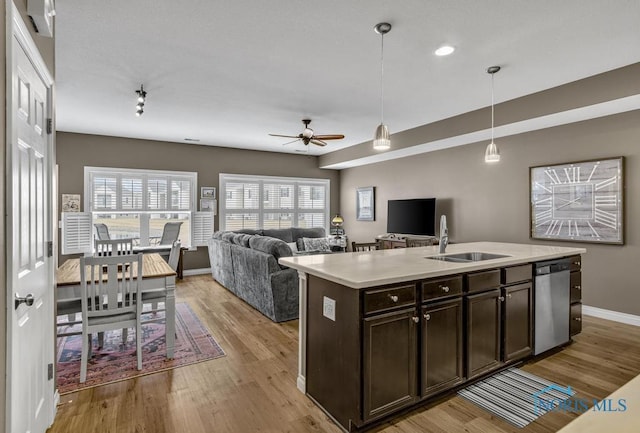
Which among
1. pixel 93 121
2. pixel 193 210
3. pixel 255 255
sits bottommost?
pixel 255 255

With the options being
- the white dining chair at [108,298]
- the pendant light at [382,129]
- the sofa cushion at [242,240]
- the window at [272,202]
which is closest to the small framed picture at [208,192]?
the window at [272,202]

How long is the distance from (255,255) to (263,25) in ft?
8.78

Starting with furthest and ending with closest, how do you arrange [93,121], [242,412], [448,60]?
[93,121], [448,60], [242,412]

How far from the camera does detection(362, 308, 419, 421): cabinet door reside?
2.02 meters

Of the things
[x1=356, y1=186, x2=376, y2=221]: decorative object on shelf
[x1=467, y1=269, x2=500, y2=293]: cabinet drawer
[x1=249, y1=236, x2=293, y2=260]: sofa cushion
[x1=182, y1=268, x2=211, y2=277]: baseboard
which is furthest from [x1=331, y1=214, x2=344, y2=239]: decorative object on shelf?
[x1=467, y1=269, x2=500, y2=293]: cabinet drawer

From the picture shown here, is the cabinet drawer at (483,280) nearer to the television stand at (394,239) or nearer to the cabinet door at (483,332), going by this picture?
the cabinet door at (483,332)

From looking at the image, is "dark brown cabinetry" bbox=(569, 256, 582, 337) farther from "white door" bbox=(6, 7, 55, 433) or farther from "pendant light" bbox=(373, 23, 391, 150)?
"white door" bbox=(6, 7, 55, 433)

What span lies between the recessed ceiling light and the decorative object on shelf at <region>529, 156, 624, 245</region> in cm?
256

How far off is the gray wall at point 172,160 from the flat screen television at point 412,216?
8.43 ft

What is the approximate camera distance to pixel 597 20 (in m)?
2.54

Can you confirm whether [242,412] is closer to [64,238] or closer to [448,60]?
[448,60]

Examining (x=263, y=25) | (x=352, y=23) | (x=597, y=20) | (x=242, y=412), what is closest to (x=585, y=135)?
(x=597, y=20)

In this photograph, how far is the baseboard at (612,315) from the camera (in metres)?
3.92

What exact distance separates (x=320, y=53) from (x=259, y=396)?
9.48 ft
